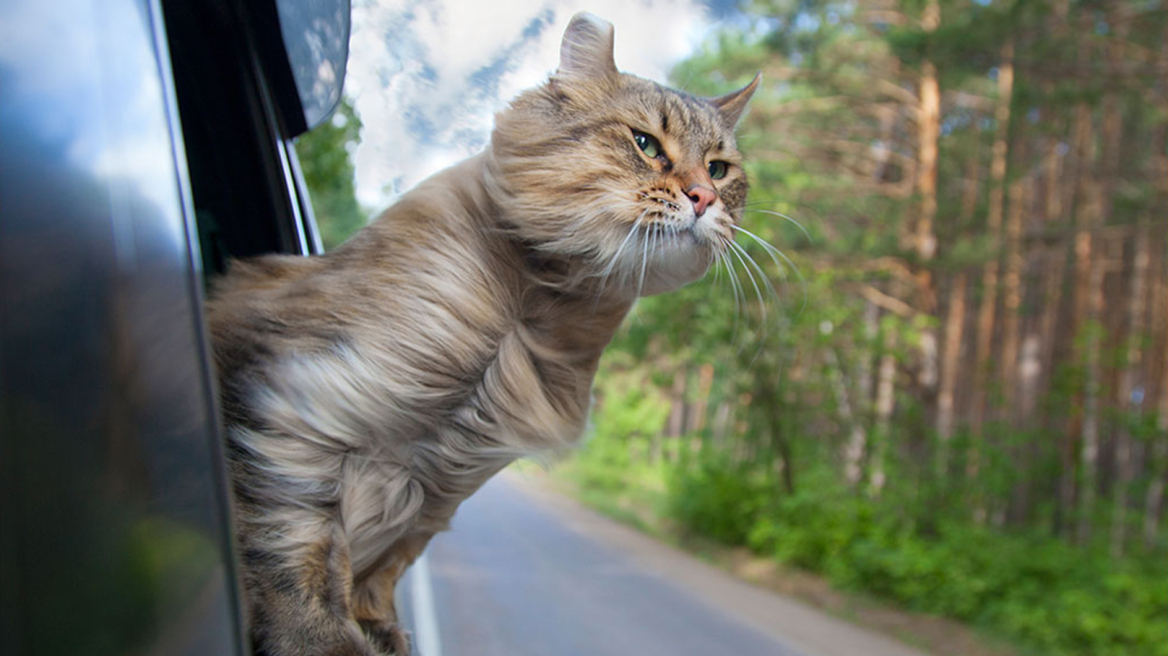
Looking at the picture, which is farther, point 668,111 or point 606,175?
point 668,111

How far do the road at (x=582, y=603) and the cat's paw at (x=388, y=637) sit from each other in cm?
93

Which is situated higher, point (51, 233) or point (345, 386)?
point (51, 233)

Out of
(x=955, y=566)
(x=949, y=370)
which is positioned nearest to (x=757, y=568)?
(x=955, y=566)

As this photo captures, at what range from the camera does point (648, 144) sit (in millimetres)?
1509

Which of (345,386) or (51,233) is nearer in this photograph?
(51,233)

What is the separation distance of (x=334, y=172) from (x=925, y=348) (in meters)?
11.8

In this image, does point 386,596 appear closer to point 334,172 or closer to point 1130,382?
point 334,172

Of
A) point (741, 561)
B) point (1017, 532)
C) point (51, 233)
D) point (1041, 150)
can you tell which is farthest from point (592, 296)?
point (1041, 150)

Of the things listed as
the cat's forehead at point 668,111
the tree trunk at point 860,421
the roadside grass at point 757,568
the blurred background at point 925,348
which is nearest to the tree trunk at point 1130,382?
the blurred background at point 925,348

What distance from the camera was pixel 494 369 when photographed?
4.59ft

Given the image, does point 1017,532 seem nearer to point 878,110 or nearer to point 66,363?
point 878,110

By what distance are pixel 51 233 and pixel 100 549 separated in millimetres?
277

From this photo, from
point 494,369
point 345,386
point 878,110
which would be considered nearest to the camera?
point 345,386

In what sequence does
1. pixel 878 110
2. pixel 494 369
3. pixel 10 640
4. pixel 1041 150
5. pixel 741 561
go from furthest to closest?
pixel 1041 150
pixel 878 110
pixel 741 561
pixel 494 369
pixel 10 640
